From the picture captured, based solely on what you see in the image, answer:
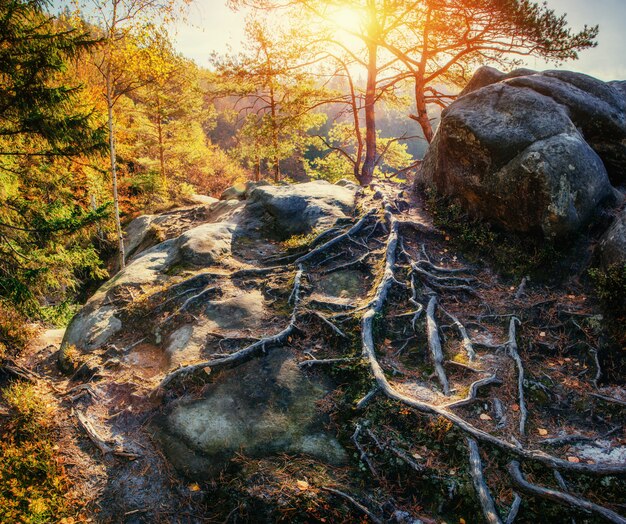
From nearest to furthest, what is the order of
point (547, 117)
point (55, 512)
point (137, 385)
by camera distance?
point (55, 512)
point (137, 385)
point (547, 117)

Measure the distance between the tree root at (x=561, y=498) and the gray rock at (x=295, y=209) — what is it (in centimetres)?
662

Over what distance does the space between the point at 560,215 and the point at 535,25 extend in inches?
334

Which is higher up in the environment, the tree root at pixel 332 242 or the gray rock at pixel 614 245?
the gray rock at pixel 614 245

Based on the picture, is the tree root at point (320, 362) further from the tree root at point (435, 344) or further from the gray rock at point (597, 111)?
the gray rock at point (597, 111)

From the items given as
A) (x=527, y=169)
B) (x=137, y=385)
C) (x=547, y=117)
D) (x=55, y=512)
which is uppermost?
(x=547, y=117)

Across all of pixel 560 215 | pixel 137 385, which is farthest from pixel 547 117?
pixel 137 385

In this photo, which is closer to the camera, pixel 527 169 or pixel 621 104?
pixel 527 169

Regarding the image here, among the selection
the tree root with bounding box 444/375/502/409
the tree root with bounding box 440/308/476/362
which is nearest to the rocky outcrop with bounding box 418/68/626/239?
the tree root with bounding box 440/308/476/362

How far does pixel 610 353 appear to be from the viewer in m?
5.33

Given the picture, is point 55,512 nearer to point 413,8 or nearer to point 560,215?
point 560,215

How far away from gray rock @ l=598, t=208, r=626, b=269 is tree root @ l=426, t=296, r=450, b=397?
2.94m

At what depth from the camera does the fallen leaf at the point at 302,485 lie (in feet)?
13.5

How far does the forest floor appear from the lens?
383 cm

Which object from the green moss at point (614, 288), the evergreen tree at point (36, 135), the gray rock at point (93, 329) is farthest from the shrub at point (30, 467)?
the green moss at point (614, 288)
